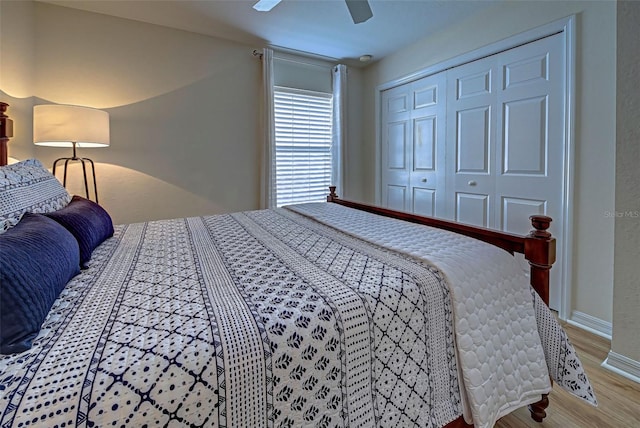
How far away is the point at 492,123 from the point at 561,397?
206 cm

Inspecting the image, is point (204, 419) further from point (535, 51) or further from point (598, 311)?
point (535, 51)

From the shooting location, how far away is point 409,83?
3.53 metres

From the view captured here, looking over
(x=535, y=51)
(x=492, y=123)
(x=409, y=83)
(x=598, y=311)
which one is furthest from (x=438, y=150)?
(x=598, y=311)

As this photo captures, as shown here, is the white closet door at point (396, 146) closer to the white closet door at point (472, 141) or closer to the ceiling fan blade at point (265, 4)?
Result: the white closet door at point (472, 141)

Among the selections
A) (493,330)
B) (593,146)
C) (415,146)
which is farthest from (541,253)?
(415,146)

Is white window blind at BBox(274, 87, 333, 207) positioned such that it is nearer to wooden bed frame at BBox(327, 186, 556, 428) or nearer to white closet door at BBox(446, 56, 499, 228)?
white closet door at BBox(446, 56, 499, 228)

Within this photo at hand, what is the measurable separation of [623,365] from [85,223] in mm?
2717

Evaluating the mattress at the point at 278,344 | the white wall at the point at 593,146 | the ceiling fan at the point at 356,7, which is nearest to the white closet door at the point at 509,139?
the white wall at the point at 593,146

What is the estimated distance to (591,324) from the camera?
211 cm

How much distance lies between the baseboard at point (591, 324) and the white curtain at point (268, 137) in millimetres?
2708

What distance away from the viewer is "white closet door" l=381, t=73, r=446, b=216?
3225mm

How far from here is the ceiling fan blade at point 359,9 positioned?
1.80 meters

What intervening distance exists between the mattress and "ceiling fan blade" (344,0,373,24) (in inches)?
54.9

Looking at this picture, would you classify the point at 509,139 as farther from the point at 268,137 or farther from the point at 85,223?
the point at 85,223
